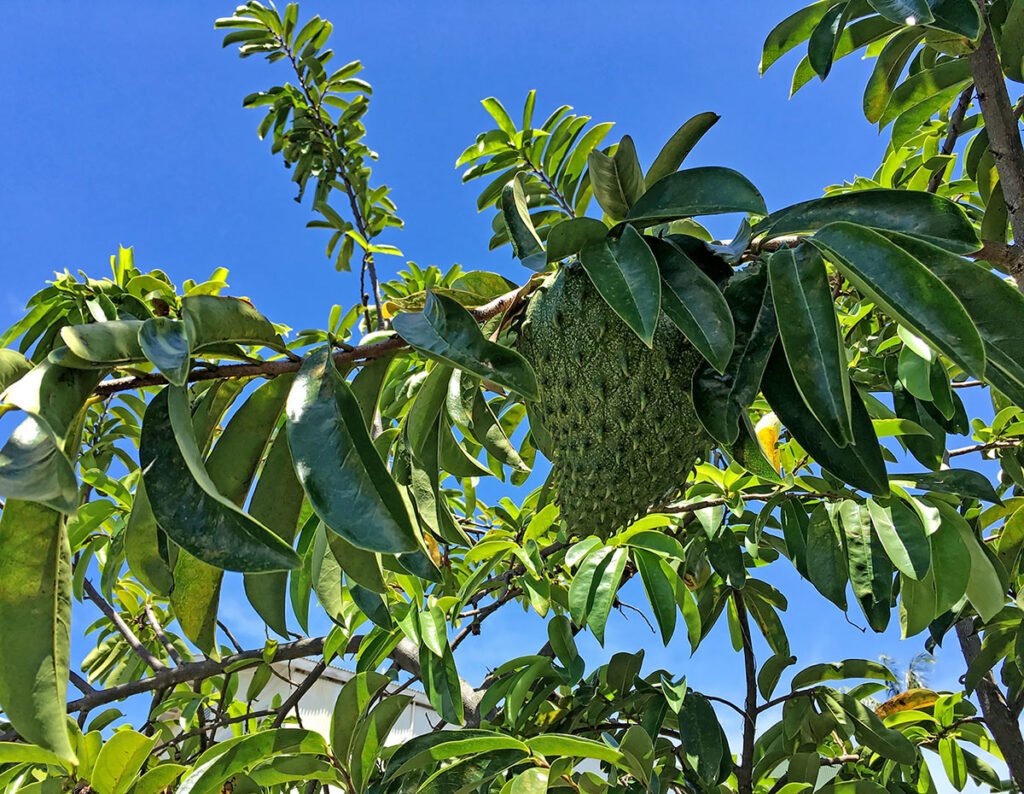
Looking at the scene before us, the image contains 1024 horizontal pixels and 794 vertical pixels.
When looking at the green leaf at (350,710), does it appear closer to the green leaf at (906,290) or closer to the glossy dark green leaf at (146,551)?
the glossy dark green leaf at (146,551)

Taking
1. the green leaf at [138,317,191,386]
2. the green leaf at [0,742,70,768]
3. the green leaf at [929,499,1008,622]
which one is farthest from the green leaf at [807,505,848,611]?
the green leaf at [0,742,70,768]

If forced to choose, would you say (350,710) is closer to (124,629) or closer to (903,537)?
(903,537)

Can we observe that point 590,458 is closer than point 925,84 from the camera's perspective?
Yes

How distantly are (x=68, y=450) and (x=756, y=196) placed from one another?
686 millimetres

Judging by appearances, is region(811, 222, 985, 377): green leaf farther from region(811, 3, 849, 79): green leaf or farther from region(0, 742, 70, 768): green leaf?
region(0, 742, 70, 768): green leaf

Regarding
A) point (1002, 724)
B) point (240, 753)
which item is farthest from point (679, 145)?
point (1002, 724)

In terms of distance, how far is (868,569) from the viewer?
151cm

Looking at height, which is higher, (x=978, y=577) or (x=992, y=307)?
(x=978, y=577)

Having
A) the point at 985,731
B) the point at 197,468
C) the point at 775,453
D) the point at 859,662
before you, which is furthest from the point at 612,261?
the point at 985,731

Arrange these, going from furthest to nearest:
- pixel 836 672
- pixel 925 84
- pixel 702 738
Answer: pixel 836 672, pixel 702 738, pixel 925 84

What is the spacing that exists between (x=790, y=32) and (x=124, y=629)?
239 centimetres

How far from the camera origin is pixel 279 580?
1.00 meters

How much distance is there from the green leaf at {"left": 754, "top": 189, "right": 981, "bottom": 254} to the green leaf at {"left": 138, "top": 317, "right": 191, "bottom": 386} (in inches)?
23.2

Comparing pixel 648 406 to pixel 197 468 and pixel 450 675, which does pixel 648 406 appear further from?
pixel 450 675
